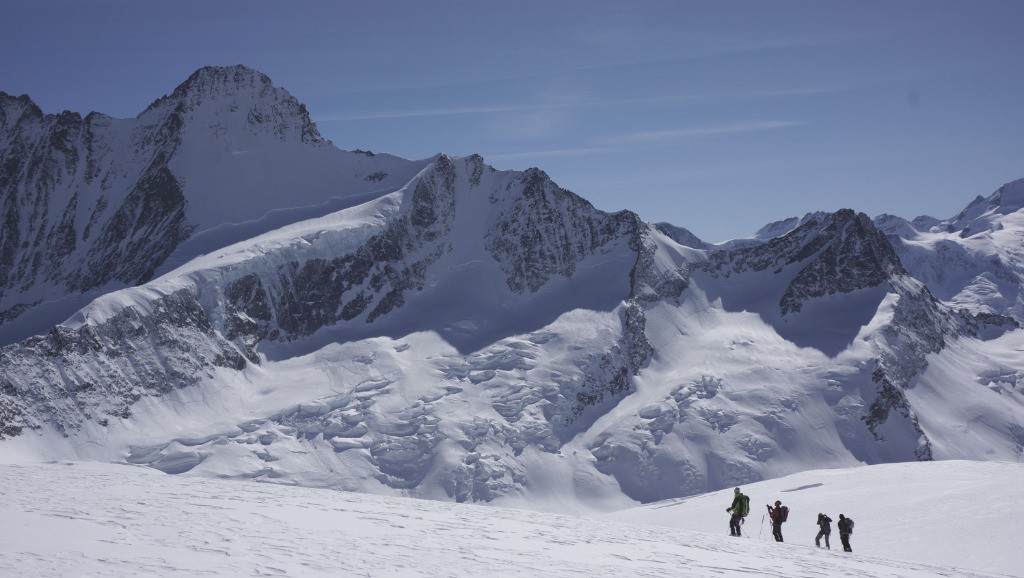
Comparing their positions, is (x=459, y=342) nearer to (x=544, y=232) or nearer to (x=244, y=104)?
(x=544, y=232)

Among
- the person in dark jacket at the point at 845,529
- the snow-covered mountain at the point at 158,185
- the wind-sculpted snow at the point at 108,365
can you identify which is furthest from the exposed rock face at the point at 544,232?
the person in dark jacket at the point at 845,529

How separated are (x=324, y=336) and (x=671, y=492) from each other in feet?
172

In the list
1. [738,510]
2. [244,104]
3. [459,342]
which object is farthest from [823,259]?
[738,510]

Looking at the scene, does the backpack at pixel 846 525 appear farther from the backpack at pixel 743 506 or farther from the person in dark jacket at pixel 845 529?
the backpack at pixel 743 506

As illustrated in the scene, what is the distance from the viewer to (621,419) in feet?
384

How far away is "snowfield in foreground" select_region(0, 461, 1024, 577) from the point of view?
21.2 m

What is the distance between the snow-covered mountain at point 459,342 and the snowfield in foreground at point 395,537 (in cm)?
5451

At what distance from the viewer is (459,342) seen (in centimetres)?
12531

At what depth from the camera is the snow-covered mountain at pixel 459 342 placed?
99.8 meters

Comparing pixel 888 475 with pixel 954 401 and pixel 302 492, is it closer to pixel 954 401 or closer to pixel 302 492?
pixel 302 492

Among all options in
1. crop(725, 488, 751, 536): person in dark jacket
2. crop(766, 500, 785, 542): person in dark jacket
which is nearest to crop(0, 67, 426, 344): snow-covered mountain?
Result: crop(725, 488, 751, 536): person in dark jacket

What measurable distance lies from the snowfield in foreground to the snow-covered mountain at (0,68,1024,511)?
54511mm

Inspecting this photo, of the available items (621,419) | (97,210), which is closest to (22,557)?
(621,419)

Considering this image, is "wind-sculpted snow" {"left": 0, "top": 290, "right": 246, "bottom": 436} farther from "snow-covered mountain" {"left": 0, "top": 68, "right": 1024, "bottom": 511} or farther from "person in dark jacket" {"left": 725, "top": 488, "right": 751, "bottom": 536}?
"person in dark jacket" {"left": 725, "top": 488, "right": 751, "bottom": 536}
